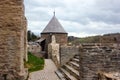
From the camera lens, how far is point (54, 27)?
4359cm

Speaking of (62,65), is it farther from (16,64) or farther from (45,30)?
(45,30)

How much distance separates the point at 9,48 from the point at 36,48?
33.3 meters

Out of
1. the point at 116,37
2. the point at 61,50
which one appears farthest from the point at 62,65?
the point at 116,37

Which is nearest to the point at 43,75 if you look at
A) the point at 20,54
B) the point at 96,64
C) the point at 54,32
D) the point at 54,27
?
the point at 96,64

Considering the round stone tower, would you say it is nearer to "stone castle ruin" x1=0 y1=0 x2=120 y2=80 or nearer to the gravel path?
the gravel path

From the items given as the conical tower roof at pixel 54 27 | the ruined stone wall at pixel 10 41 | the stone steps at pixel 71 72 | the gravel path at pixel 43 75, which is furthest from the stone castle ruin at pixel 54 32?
the ruined stone wall at pixel 10 41

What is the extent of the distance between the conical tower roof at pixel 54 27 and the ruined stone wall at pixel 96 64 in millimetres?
32278

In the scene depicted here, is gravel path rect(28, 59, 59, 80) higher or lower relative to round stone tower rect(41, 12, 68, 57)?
lower

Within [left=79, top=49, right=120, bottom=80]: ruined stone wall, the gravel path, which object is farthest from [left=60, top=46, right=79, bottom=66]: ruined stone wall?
[left=79, top=49, right=120, bottom=80]: ruined stone wall

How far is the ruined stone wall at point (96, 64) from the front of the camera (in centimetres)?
1059

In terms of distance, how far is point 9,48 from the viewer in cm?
931

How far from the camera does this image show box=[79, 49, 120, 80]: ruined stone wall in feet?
34.8

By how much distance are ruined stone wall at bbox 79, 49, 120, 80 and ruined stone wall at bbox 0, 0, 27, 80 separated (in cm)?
233

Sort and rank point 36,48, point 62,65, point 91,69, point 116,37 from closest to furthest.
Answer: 1. point 91,69
2. point 116,37
3. point 62,65
4. point 36,48
